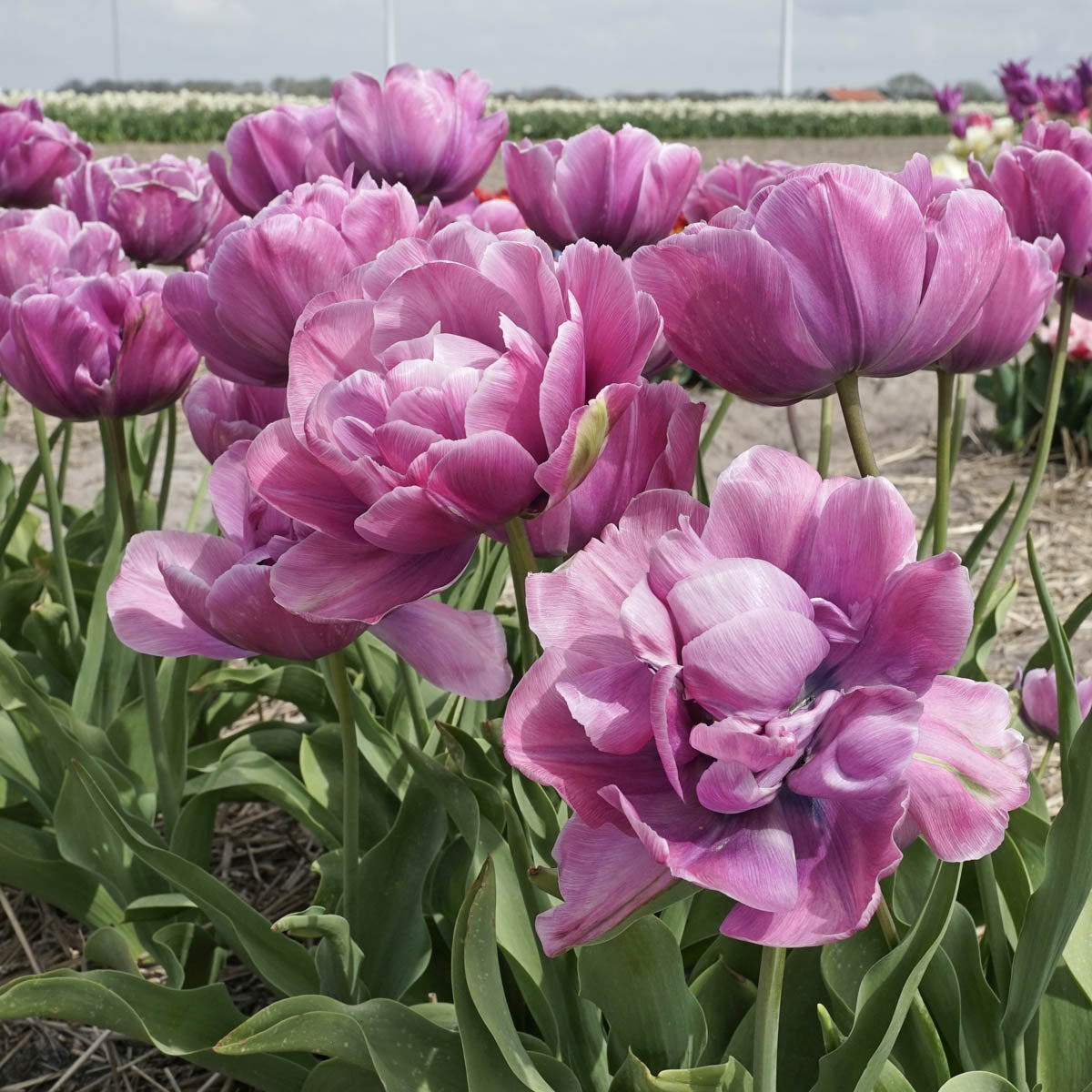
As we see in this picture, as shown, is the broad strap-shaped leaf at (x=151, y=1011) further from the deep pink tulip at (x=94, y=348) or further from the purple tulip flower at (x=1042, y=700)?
the purple tulip flower at (x=1042, y=700)

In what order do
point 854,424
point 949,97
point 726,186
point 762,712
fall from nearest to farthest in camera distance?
point 762,712 → point 854,424 → point 726,186 → point 949,97

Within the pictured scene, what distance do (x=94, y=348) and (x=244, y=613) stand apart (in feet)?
1.87

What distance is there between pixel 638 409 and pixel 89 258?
3.13ft

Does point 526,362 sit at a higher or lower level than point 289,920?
higher

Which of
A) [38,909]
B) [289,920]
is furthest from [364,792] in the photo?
[38,909]

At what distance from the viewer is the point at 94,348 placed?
1179 mm

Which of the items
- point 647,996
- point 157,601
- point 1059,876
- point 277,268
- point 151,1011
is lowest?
point 151,1011

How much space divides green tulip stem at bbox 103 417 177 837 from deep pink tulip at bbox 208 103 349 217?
32cm

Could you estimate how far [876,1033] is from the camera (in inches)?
30.9

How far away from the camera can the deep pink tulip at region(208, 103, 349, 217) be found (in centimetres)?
137

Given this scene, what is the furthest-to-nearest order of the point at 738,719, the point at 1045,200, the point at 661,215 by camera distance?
1. the point at 661,215
2. the point at 1045,200
3. the point at 738,719

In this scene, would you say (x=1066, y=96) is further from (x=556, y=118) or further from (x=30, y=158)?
(x=556, y=118)

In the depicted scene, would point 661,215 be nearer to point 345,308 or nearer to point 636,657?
point 345,308

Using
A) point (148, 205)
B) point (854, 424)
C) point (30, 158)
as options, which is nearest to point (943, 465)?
point (854, 424)
